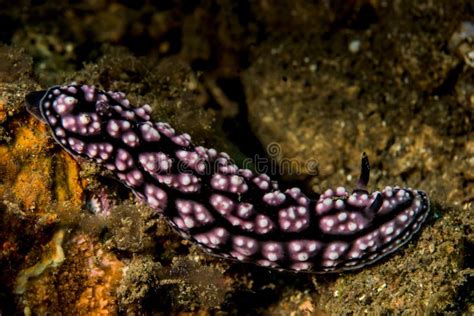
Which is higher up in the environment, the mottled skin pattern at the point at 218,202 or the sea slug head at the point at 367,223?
the sea slug head at the point at 367,223

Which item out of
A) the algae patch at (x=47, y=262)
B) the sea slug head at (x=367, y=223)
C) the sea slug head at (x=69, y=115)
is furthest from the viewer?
the sea slug head at (x=367, y=223)

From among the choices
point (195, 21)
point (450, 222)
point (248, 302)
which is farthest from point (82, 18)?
point (450, 222)

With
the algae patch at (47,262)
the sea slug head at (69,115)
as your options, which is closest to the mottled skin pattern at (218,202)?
the sea slug head at (69,115)

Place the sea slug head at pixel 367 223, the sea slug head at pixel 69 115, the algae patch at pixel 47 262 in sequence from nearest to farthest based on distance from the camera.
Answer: the algae patch at pixel 47 262 < the sea slug head at pixel 69 115 < the sea slug head at pixel 367 223

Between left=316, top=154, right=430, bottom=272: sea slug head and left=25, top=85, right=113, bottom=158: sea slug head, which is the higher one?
left=316, top=154, right=430, bottom=272: sea slug head

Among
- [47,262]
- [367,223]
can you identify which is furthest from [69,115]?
[367,223]

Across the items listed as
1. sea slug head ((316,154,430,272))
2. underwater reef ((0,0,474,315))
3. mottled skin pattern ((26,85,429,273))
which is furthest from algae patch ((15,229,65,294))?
sea slug head ((316,154,430,272))

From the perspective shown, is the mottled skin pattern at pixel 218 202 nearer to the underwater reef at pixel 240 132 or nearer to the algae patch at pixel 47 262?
the underwater reef at pixel 240 132

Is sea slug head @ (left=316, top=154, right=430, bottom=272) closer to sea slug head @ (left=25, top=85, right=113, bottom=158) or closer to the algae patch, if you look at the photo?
sea slug head @ (left=25, top=85, right=113, bottom=158)

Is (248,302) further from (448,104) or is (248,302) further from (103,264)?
(448,104)

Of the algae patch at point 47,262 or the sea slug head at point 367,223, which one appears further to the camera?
the sea slug head at point 367,223
